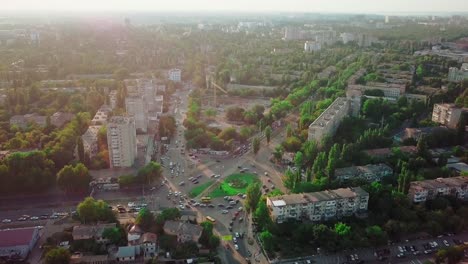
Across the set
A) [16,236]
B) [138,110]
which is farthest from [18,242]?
[138,110]

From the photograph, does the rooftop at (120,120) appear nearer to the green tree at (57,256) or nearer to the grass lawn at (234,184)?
the grass lawn at (234,184)

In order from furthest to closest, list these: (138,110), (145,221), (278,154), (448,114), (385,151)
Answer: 1. (448,114)
2. (138,110)
3. (278,154)
4. (385,151)
5. (145,221)

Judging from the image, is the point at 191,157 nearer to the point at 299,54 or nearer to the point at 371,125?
the point at 371,125

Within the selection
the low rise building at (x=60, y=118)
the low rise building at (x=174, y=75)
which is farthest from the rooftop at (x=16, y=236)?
the low rise building at (x=174, y=75)

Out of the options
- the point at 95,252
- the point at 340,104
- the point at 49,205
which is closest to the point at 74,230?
the point at 95,252

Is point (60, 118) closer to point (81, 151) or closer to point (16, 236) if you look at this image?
point (81, 151)

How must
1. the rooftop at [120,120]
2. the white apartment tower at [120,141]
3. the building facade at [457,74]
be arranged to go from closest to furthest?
the white apartment tower at [120,141]
the rooftop at [120,120]
the building facade at [457,74]

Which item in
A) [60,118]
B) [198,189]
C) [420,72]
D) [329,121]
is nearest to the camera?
[198,189]
